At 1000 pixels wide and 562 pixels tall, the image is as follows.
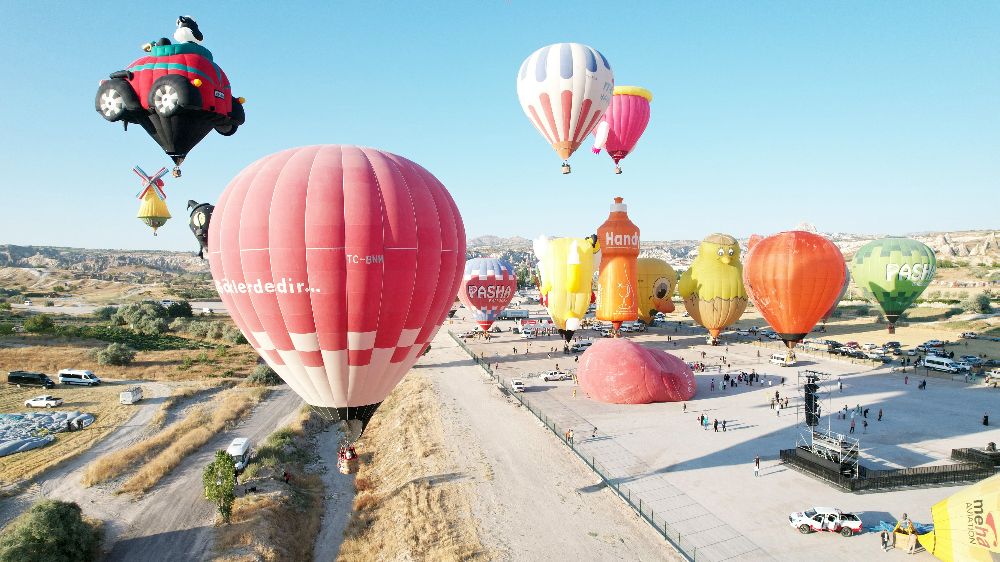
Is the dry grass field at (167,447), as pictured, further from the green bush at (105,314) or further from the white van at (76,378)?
the green bush at (105,314)

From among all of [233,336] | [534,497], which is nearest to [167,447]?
[534,497]

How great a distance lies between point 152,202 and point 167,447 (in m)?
17.0

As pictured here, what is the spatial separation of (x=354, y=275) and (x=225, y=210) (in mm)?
3376

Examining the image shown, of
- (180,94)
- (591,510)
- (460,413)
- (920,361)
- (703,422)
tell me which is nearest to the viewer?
(591,510)

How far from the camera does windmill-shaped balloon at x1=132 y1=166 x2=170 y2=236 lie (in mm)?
31203

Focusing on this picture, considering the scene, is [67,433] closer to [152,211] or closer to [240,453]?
[240,453]

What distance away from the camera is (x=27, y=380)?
29250 mm

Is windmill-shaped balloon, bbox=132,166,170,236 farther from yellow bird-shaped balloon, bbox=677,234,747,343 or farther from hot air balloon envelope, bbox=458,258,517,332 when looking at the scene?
yellow bird-shaped balloon, bbox=677,234,747,343

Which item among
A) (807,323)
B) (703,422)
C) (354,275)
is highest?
(354,275)

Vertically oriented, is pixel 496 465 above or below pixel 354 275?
below

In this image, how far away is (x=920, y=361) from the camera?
109 ft

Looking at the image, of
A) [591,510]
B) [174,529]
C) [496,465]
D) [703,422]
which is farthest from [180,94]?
[703,422]

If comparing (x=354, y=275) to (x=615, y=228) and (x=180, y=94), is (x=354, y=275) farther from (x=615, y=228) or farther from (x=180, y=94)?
(x=615, y=228)

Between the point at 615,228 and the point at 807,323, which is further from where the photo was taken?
the point at 615,228
